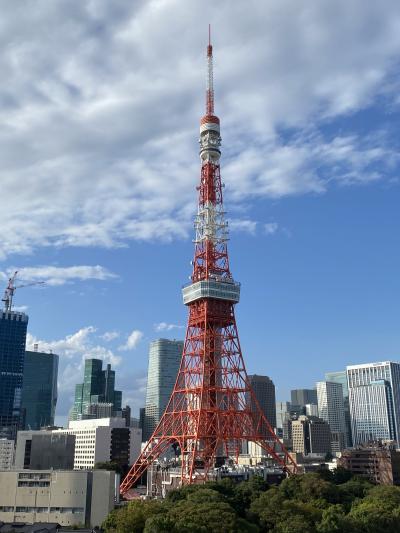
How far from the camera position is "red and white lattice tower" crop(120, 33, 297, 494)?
59.9 m

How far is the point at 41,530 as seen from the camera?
40.3 metres

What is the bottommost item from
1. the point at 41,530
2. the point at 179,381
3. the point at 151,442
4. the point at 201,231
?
the point at 41,530

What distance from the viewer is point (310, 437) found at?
167 m

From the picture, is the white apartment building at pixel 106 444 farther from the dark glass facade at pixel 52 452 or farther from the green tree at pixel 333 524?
the green tree at pixel 333 524

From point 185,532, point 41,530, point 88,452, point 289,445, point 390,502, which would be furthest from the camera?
point 289,445

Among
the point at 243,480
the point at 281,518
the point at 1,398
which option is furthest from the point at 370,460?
the point at 1,398

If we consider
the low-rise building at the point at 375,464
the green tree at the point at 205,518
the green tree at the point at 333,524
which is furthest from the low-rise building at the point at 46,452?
the green tree at the point at 333,524

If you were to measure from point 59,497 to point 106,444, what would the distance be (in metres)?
66.9

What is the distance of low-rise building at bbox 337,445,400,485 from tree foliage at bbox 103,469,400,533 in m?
44.3

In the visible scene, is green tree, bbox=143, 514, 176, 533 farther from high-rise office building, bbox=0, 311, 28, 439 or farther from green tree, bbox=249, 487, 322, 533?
high-rise office building, bbox=0, 311, 28, 439

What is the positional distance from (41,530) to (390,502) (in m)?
29.2

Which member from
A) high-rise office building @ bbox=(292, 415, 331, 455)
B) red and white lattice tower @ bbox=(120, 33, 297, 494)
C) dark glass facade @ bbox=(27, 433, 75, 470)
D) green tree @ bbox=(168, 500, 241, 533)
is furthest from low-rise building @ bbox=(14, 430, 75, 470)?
high-rise office building @ bbox=(292, 415, 331, 455)

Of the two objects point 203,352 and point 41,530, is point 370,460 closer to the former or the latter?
point 203,352

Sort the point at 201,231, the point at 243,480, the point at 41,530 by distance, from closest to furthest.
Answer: the point at 41,530 → the point at 243,480 → the point at 201,231
